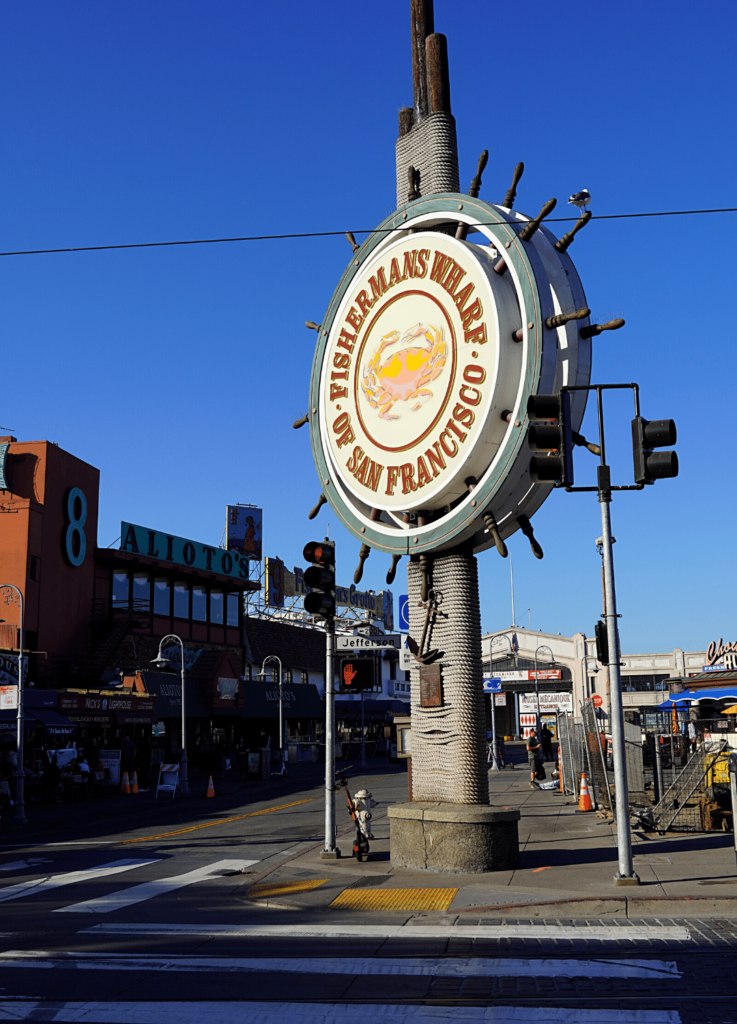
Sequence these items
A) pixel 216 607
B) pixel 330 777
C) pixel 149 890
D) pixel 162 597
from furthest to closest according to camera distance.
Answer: pixel 216 607, pixel 162 597, pixel 330 777, pixel 149 890

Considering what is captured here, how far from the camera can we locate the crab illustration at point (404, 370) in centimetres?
1482

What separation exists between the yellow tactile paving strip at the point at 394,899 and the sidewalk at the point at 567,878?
0.10m

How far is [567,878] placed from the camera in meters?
12.6

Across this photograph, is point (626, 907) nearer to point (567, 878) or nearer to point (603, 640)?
point (567, 878)

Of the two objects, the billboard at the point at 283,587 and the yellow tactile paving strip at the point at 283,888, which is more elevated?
the billboard at the point at 283,587

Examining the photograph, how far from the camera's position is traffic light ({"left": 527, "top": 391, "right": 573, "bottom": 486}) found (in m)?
11.7

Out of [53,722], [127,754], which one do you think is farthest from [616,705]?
[127,754]

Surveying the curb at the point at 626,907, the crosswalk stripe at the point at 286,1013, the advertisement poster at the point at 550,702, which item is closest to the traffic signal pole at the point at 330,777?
the curb at the point at 626,907

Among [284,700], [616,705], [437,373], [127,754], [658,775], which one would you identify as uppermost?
[437,373]

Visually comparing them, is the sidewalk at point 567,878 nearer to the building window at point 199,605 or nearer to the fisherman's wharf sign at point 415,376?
the fisherman's wharf sign at point 415,376

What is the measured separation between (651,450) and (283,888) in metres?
7.62

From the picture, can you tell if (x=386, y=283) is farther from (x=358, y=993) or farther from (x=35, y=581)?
(x=35, y=581)

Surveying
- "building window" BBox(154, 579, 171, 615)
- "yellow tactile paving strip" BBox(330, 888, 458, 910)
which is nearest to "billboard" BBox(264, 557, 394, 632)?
"building window" BBox(154, 579, 171, 615)

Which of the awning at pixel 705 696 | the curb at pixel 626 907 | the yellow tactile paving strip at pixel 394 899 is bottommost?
the yellow tactile paving strip at pixel 394 899
